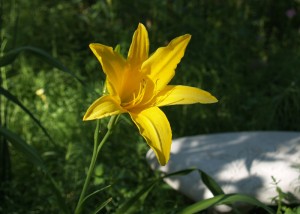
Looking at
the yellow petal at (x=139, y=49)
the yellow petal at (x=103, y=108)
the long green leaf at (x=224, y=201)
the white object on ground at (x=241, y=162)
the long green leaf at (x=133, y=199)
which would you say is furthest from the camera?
the white object on ground at (x=241, y=162)

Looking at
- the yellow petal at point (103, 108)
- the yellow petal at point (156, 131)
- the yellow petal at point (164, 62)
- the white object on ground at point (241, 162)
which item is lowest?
the white object on ground at point (241, 162)

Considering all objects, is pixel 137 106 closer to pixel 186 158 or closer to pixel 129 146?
pixel 186 158

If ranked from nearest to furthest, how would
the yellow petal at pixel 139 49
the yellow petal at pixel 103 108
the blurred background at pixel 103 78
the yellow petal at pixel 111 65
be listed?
the yellow petal at pixel 103 108 < the yellow petal at pixel 111 65 < the yellow petal at pixel 139 49 < the blurred background at pixel 103 78

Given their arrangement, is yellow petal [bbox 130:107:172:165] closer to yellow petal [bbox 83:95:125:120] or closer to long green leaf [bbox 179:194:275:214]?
yellow petal [bbox 83:95:125:120]

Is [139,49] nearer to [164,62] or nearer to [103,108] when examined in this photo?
[164,62]

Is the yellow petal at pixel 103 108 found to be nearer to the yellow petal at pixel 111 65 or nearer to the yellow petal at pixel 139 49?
the yellow petal at pixel 111 65

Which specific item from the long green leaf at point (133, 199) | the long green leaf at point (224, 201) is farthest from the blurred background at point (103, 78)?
the long green leaf at point (224, 201)
